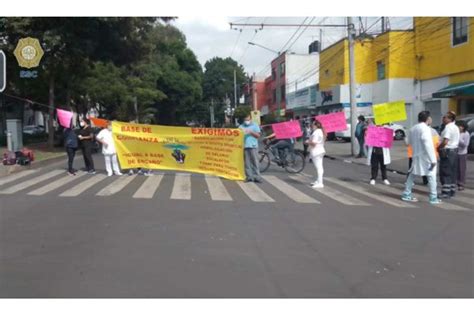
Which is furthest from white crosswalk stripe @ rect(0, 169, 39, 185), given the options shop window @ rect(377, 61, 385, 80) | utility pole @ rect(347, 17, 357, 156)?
shop window @ rect(377, 61, 385, 80)

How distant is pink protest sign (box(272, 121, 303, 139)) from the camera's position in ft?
55.4

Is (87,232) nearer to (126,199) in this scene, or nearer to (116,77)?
(126,199)

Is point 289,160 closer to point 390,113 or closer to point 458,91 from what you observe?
point 390,113

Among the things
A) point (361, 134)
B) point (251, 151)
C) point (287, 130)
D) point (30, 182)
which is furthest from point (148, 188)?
point (361, 134)

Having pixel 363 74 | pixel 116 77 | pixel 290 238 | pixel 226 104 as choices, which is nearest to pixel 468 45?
pixel 363 74

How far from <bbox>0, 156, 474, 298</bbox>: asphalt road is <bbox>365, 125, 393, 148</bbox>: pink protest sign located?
91.5 inches

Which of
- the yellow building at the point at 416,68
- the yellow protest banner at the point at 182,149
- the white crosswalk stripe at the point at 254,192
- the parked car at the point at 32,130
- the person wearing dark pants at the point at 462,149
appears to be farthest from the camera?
the parked car at the point at 32,130

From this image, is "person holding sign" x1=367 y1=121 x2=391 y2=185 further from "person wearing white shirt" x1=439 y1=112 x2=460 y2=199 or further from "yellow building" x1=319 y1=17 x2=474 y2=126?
"yellow building" x1=319 y1=17 x2=474 y2=126

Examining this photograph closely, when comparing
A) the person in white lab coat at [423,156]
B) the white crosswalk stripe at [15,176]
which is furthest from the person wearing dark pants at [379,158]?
the white crosswalk stripe at [15,176]

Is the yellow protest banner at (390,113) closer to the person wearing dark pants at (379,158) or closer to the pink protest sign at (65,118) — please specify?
the person wearing dark pants at (379,158)

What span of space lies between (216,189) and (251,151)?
6.63 feet

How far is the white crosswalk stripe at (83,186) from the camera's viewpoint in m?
11.6

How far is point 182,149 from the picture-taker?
14.9m

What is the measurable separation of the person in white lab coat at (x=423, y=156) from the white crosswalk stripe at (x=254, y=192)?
286 cm
